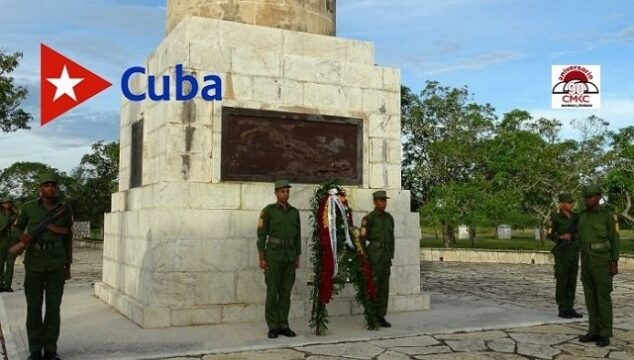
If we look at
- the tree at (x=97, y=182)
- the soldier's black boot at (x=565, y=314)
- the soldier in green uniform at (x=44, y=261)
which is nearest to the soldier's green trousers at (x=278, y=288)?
the soldier in green uniform at (x=44, y=261)

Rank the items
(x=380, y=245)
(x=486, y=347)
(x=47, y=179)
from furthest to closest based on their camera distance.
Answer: (x=380, y=245) → (x=486, y=347) → (x=47, y=179)

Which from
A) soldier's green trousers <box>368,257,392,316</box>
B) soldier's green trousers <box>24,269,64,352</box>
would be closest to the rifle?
soldier's green trousers <box>24,269,64,352</box>

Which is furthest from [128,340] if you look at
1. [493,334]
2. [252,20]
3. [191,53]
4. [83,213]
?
[83,213]

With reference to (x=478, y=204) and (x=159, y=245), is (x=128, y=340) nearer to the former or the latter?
(x=159, y=245)

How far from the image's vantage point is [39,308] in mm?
5688

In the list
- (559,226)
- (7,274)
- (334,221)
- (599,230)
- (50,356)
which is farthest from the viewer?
(7,274)

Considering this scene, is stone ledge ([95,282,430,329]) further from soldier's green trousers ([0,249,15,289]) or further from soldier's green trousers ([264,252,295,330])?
soldier's green trousers ([0,249,15,289])

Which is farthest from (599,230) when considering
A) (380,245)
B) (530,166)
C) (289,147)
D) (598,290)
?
(530,166)

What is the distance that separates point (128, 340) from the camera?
6375 millimetres

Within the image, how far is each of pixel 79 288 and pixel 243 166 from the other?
17.0ft

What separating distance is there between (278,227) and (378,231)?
137 cm

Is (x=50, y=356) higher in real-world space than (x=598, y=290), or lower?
lower

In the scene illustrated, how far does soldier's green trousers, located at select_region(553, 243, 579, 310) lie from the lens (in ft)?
27.2

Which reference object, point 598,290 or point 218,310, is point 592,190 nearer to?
point 598,290
